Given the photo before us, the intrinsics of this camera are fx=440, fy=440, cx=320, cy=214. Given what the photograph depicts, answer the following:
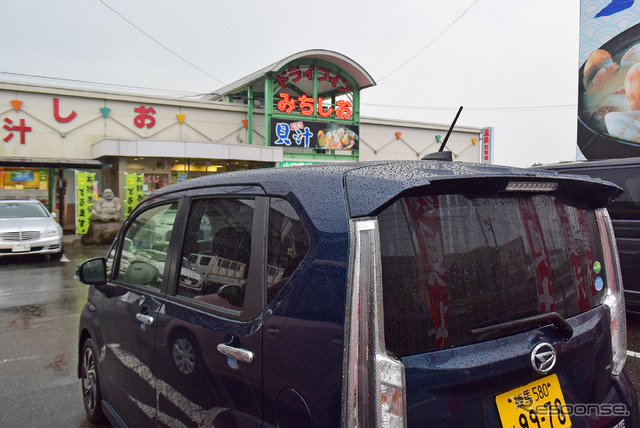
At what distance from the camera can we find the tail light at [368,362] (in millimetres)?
1255

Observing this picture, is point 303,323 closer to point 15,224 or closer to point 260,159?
point 15,224

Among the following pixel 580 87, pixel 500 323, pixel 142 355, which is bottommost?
pixel 142 355

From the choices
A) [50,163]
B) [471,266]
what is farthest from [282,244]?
[50,163]

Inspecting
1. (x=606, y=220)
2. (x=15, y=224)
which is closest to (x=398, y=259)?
(x=606, y=220)

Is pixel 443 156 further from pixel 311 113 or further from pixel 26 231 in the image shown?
pixel 311 113

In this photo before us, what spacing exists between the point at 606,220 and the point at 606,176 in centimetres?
395

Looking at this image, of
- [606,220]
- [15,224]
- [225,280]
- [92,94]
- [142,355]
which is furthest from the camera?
[92,94]

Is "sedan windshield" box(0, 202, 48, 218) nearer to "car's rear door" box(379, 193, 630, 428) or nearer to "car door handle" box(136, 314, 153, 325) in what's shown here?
"car door handle" box(136, 314, 153, 325)

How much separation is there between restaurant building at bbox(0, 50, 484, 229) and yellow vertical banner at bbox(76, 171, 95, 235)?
178 centimetres

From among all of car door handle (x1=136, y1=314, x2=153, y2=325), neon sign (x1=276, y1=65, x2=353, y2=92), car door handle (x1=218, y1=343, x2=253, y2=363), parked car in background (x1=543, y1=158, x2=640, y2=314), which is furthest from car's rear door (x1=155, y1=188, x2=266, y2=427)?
neon sign (x1=276, y1=65, x2=353, y2=92)

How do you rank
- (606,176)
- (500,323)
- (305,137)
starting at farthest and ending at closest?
(305,137)
(606,176)
(500,323)

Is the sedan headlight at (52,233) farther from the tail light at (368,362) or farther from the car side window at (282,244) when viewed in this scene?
the tail light at (368,362)

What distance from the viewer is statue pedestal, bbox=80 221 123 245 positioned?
1459 centimetres

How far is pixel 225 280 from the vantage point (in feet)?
6.21
